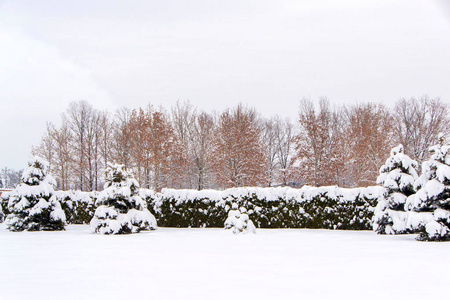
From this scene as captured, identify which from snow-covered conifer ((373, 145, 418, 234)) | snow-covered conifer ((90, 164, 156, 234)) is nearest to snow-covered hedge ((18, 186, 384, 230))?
snow-covered conifer ((373, 145, 418, 234))

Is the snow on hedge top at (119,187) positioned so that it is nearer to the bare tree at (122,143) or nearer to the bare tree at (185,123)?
the bare tree at (122,143)

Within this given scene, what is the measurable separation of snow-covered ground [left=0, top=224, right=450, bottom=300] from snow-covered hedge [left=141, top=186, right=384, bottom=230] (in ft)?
17.1

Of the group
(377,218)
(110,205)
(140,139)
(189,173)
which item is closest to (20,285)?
(110,205)

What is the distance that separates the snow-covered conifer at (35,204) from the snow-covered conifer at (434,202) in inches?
537

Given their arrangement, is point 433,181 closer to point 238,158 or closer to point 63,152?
point 238,158

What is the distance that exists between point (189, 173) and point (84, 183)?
11297mm

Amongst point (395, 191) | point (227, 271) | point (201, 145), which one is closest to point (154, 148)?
point (201, 145)

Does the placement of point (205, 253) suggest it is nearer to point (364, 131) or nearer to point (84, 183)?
point (364, 131)

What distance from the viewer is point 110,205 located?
14.9 m

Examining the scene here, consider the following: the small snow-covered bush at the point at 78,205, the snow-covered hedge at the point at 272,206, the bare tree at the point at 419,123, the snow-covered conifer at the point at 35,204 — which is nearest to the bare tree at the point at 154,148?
the small snow-covered bush at the point at 78,205

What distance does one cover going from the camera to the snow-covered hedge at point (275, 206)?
1567cm

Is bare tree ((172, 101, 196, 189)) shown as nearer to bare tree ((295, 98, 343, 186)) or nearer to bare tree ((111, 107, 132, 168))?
bare tree ((111, 107, 132, 168))

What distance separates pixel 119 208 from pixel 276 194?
6756 millimetres

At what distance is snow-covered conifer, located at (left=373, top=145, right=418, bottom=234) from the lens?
1306 centimetres
